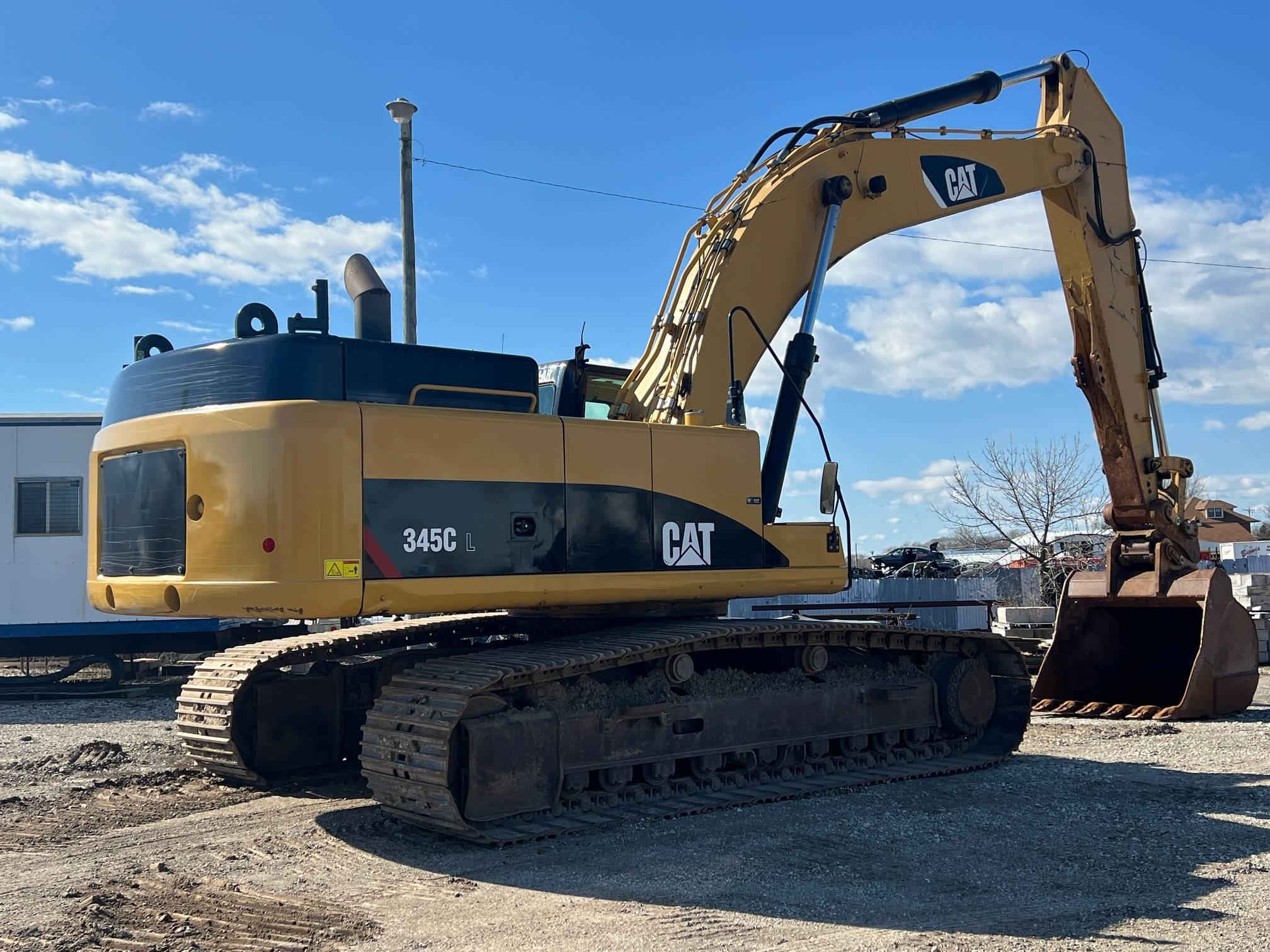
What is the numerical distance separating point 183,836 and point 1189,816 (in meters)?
5.97

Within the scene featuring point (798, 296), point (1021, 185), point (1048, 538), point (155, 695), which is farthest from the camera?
point (1048, 538)

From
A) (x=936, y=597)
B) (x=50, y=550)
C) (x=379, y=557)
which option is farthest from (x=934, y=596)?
(x=379, y=557)

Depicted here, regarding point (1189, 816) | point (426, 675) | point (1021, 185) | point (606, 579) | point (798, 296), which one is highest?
point (1021, 185)

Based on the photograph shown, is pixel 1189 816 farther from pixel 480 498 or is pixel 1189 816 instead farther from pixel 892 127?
pixel 892 127

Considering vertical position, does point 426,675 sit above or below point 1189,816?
above

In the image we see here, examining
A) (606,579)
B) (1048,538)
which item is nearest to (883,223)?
(606,579)

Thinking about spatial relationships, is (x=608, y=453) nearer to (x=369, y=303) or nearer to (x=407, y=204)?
(x=369, y=303)

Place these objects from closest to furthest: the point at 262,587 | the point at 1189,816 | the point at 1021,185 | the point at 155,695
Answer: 1. the point at 262,587
2. the point at 1189,816
3. the point at 1021,185
4. the point at 155,695

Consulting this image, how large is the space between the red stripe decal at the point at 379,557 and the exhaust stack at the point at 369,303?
1442 millimetres

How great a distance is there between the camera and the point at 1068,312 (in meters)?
11.7

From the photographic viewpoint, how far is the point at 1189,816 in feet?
23.1

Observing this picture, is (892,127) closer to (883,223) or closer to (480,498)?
(883,223)

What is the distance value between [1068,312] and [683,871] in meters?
8.03

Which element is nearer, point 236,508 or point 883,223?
point 236,508
